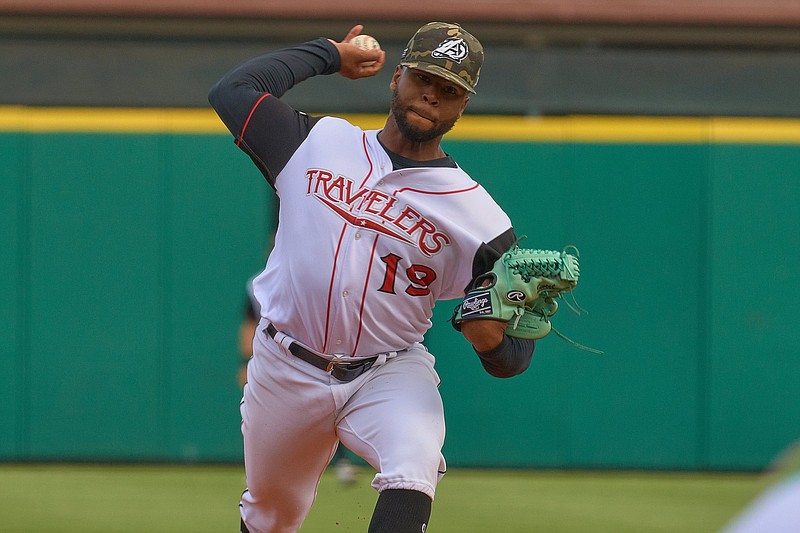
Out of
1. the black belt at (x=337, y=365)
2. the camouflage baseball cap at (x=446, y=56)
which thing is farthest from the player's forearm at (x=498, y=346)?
the camouflage baseball cap at (x=446, y=56)

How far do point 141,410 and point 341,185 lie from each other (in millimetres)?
5317

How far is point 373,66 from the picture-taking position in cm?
453

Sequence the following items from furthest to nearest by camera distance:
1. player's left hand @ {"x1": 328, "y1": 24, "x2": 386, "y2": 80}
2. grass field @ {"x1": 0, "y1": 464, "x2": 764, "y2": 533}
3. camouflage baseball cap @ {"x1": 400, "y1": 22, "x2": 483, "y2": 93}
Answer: grass field @ {"x1": 0, "y1": 464, "x2": 764, "y2": 533} → player's left hand @ {"x1": 328, "y1": 24, "x2": 386, "y2": 80} → camouflage baseball cap @ {"x1": 400, "y1": 22, "x2": 483, "y2": 93}

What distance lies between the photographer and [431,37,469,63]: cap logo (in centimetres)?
409

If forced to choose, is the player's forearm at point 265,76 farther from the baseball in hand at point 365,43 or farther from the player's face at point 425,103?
the player's face at point 425,103

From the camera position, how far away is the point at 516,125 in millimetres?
9109

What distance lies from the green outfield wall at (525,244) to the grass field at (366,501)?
275mm

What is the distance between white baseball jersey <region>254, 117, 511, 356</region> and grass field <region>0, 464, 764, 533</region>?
2.60m

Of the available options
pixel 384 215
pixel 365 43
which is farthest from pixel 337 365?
pixel 365 43

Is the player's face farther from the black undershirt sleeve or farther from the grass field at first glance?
the grass field

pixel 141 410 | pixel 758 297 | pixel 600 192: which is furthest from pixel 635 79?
pixel 141 410

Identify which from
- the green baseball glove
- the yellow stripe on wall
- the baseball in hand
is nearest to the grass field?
the yellow stripe on wall

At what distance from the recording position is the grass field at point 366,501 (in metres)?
6.73

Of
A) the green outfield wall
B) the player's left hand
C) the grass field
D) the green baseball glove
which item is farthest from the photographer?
the green outfield wall
